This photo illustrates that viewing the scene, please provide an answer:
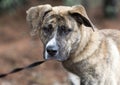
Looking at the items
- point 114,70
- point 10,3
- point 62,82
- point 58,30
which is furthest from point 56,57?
point 10,3

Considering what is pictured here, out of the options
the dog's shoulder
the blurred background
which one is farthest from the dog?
the blurred background

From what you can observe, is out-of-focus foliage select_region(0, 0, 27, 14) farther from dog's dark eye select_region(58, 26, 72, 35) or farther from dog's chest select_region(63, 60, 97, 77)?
dog's dark eye select_region(58, 26, 72, 35)

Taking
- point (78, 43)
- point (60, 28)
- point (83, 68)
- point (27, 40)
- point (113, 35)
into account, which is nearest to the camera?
point (60, 28)

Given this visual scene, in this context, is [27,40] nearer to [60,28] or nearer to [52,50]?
[60,28]

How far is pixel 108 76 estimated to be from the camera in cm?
941

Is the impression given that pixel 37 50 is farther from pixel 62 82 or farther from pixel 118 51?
pixel 118 51

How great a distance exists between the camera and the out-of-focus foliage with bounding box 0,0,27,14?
17031mm

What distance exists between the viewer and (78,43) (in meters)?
9.29

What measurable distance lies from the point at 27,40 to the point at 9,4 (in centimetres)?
114

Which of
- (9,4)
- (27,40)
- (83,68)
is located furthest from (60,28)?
(9,4)

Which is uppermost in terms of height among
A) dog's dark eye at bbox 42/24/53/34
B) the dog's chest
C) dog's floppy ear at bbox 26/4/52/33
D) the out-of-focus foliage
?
dog's floppy ear at bbox 26/4/52/33

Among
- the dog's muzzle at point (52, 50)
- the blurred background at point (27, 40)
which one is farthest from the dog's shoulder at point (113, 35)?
the blurred background at point (27, 40)

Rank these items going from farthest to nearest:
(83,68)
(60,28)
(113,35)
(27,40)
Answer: (27,40)
(113,35)
(83,68)
(60,28)

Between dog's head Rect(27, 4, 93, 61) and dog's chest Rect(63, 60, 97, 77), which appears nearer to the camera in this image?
dog's head Rect(27, 4, 93, 61)
